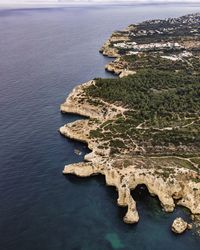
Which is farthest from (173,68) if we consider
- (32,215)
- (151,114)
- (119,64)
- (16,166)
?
(32,215)

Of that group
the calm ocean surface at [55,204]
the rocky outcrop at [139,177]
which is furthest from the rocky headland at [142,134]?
the calm ocean surface at [55,204]

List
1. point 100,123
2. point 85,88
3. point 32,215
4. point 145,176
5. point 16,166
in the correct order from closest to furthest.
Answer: point 32,215 < point 145,176 < point 16,166 < point 100,123 < point 85,88

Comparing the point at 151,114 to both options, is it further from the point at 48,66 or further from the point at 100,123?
the point at 48,66

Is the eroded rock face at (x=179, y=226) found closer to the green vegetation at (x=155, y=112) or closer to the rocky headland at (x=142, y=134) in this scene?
the rocky headland at (x=142, y=134)

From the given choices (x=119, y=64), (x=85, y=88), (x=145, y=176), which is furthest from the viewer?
(x=119, y=64)

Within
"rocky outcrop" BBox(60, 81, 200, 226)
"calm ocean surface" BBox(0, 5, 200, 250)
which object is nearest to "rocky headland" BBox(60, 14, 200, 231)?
"rocky outcrop" BBox(60, 81, 200, 226)

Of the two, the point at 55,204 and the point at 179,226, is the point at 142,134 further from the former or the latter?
the point at 179,226

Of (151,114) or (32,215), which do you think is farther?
(151,114)
